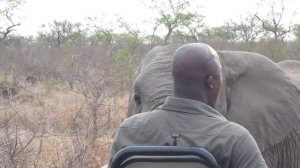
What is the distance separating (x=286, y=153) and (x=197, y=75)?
2338 mm

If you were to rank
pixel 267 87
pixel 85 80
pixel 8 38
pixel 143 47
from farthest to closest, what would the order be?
pixel 8 38
pixel 143 47
pixel 85 80
pixel 267 87

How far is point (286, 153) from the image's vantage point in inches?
157

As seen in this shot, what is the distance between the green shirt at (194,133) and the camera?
5.59ft

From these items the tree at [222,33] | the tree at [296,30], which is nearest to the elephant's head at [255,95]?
the tree at [296,30]

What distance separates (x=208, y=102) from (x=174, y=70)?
13cm

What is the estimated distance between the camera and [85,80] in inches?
302

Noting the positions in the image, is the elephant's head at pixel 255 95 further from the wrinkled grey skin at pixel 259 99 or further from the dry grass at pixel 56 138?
the dry grass at pixel 56 138

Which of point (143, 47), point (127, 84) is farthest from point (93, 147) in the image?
point (143, 47)

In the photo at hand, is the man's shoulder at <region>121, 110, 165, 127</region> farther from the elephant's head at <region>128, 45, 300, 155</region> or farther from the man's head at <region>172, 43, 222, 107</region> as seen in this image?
the elephant's head at <region>128, 45, 300, 155</region>

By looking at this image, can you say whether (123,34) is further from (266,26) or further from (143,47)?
(266,26)

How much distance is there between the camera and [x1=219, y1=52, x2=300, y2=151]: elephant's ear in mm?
3451

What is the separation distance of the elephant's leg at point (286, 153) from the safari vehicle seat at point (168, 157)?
205 centimetres

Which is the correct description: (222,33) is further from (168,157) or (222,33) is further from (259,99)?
(168,157)

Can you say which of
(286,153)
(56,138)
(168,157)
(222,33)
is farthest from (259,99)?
(222,33)
